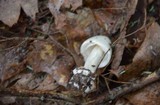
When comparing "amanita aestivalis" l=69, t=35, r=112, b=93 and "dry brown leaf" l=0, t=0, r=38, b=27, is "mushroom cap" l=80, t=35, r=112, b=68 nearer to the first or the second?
"amanita aestivalis" l=69, t=35, r=112, b=93

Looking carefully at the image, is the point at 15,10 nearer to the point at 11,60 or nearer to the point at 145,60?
the point at 11,60

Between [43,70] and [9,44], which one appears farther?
[9,44]

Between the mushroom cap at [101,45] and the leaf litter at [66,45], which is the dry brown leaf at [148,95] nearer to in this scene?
the leaf litter at [66,45]

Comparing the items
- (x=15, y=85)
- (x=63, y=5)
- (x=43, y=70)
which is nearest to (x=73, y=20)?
(x=63, y=5)

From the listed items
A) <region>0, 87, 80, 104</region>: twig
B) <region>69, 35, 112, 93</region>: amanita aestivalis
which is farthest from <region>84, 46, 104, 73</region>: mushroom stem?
<region>0, 87, 80, 104</region>: twig

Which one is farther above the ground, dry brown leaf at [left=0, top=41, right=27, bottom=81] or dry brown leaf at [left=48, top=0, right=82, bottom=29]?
dry brown leaf at [left=48, top=0, right=82, bottom=29]

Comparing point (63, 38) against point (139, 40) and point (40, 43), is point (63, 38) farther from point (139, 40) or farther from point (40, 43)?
point (139, 40)
